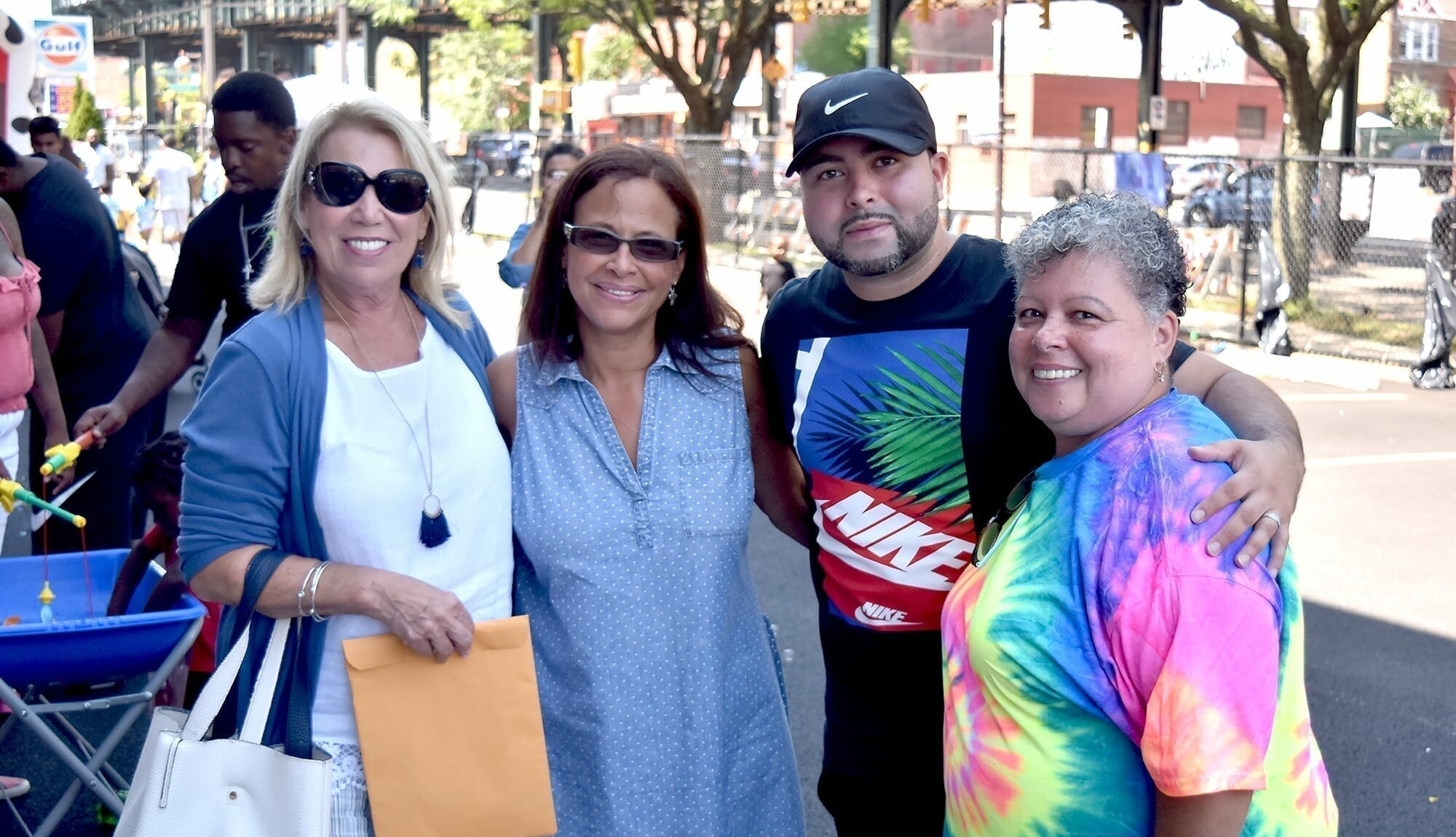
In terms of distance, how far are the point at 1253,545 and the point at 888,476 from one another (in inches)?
37.4

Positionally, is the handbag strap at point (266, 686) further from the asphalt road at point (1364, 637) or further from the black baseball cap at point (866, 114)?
the asphalt road at point (1364, 637)

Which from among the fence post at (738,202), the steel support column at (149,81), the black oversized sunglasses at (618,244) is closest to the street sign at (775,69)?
the fence post at (738,202)

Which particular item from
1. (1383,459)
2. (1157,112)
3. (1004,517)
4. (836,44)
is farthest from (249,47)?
(1004,517)

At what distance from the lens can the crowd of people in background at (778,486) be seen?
76.0 inches

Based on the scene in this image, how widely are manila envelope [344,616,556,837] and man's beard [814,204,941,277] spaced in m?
0.90

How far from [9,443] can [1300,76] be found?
16.1 metres

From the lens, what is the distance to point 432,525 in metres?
2.42

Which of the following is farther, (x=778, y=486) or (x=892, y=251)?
(x=778, y=486)

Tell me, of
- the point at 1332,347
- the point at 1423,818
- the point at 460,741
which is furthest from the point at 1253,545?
the point at 1332,347

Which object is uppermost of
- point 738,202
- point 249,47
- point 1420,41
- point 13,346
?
point 1420,41

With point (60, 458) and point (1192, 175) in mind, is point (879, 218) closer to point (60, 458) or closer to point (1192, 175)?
point (60, 458)

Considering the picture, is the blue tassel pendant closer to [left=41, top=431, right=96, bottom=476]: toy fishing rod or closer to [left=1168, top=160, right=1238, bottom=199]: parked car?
[left=41, top=431, right=96, bottom=476]: toy fishing rod

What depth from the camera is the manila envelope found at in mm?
2342

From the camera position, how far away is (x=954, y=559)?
2.69m
